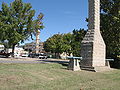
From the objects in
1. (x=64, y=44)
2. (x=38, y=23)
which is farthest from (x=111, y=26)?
(x=64, y=44)

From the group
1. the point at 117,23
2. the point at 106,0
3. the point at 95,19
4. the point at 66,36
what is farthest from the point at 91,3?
the point at 66,36

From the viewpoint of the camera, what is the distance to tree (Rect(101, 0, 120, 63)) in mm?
25177

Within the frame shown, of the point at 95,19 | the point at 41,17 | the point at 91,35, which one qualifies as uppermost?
the point at 41,17

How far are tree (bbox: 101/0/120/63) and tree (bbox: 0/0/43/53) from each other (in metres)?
15.5

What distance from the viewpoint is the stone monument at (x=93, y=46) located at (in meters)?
19.0

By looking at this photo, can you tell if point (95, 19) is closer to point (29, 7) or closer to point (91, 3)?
point (91, 3)

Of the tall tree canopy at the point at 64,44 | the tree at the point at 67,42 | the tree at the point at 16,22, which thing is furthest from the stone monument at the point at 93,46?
the tree at the point at 67,42

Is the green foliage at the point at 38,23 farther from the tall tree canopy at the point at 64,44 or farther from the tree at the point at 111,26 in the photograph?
the tall tree canopy at the point at 64,44

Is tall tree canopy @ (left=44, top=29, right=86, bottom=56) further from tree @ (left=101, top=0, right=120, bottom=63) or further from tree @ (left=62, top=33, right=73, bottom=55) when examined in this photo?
tree @ (left=101, top=0, right=120, bottom=63)

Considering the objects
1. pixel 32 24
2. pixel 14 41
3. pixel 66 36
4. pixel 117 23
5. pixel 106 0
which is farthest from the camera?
pixel 66 36

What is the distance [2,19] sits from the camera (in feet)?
115

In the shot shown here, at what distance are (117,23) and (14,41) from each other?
63.0ft

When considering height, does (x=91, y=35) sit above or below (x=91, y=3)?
below

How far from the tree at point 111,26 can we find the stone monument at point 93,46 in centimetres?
504
